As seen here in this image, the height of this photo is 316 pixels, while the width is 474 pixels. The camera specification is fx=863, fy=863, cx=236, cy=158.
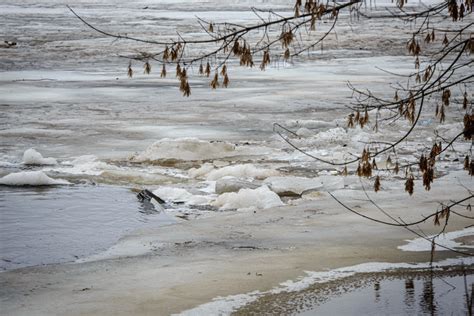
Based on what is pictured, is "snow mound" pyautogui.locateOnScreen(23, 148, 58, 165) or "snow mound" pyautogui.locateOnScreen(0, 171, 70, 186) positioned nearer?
"snow mound" pyautogui.locateOnScreen(0, 171, 70, 186)

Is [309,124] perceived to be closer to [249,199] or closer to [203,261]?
[249,199]

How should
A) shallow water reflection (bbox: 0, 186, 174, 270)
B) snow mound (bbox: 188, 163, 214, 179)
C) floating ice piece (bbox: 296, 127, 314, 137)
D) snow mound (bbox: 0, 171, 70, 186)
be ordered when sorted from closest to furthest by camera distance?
shallow water reflection (bbox: 0, 186, 174, 270) → snow mound (bbox: 0, 171, 70, 186) → snow mound (bbox: 188, 163, 214, 179) → floating ice piece (bbox: 296, 127, 314, 137)

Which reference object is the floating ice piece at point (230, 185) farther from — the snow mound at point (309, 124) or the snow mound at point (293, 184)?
the snow mound at point (309, 124)

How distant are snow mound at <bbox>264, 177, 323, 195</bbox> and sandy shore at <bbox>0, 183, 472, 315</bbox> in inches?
42.1

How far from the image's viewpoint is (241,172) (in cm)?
1075

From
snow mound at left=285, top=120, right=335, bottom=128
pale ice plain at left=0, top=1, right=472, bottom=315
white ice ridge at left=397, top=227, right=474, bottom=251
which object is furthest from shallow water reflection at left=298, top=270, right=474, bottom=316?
snow mound at left=285, top=120, right=335, bottom=128

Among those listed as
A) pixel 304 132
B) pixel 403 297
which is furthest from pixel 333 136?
pixel 403 297

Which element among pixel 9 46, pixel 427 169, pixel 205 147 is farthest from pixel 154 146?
pixel 9 46

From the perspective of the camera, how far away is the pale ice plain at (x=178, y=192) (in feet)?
20.0

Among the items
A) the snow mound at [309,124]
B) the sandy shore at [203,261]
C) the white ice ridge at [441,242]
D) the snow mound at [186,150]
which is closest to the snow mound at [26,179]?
the snow mound at [186,150]

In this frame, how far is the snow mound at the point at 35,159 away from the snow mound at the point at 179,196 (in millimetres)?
2255

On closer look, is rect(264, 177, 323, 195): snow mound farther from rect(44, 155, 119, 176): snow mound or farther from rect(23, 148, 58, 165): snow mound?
rect(23, 148, 58, 165): snow mound

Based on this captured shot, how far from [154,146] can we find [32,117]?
4054 mm

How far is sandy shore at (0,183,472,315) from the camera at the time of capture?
18.3 feet
